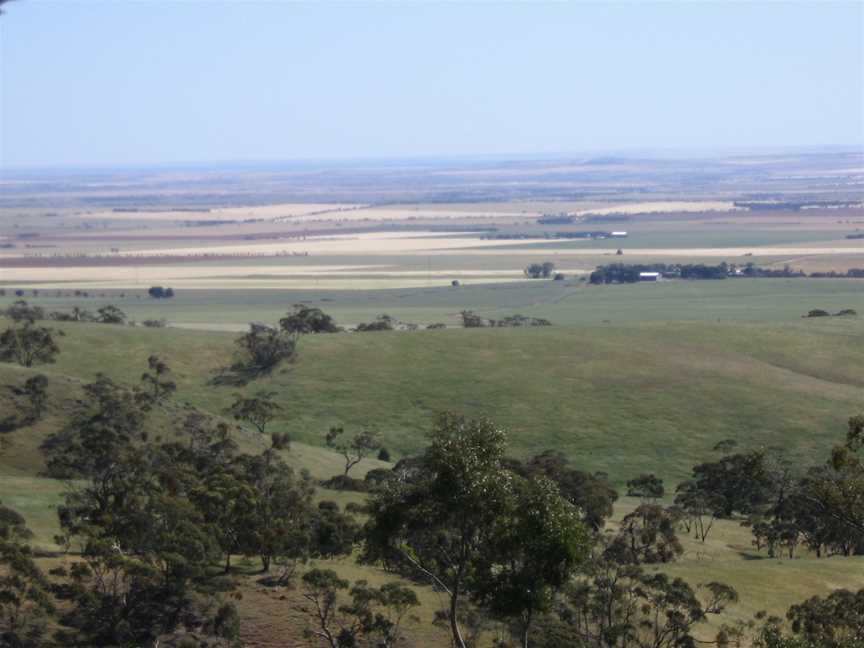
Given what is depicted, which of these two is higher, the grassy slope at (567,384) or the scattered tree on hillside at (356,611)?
the scattered tree on hillside at (356,611)

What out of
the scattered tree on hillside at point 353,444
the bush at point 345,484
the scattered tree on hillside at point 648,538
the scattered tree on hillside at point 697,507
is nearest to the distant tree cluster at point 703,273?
the scattered tree on hillside at point 353,444

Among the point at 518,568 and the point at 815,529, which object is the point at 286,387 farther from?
the point at 518,568

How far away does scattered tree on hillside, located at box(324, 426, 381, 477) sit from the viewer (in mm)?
70400

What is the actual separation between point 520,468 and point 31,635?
25152mm

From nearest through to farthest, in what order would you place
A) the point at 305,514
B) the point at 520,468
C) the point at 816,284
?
the point at 305,514, the point at 520,468, the point at 816,284

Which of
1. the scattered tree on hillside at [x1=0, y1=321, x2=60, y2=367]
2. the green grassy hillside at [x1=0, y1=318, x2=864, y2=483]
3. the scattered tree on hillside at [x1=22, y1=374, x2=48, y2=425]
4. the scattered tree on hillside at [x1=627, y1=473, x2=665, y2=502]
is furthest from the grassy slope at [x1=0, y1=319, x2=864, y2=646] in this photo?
the scattered tree on hillside at [x1=627, y1=473, x2=665, y2=502]

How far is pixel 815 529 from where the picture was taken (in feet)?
182

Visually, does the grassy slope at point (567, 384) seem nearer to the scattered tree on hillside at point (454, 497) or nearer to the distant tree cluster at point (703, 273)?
the scattered tree on hillside at point (454, 497)

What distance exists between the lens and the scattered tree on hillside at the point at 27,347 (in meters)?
85.6

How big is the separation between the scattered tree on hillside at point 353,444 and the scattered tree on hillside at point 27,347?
23.0 metres

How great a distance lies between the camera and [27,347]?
86.1 meters

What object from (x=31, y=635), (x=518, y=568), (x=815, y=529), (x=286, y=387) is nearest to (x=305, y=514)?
(x=31, y=635)

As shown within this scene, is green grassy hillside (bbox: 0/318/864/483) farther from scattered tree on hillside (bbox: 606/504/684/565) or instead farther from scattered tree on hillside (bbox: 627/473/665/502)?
scattered tree on hillside (bbox: 606/504/684/565)

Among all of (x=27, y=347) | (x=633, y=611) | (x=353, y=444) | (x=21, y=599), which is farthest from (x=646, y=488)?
(x=27, y=347)
